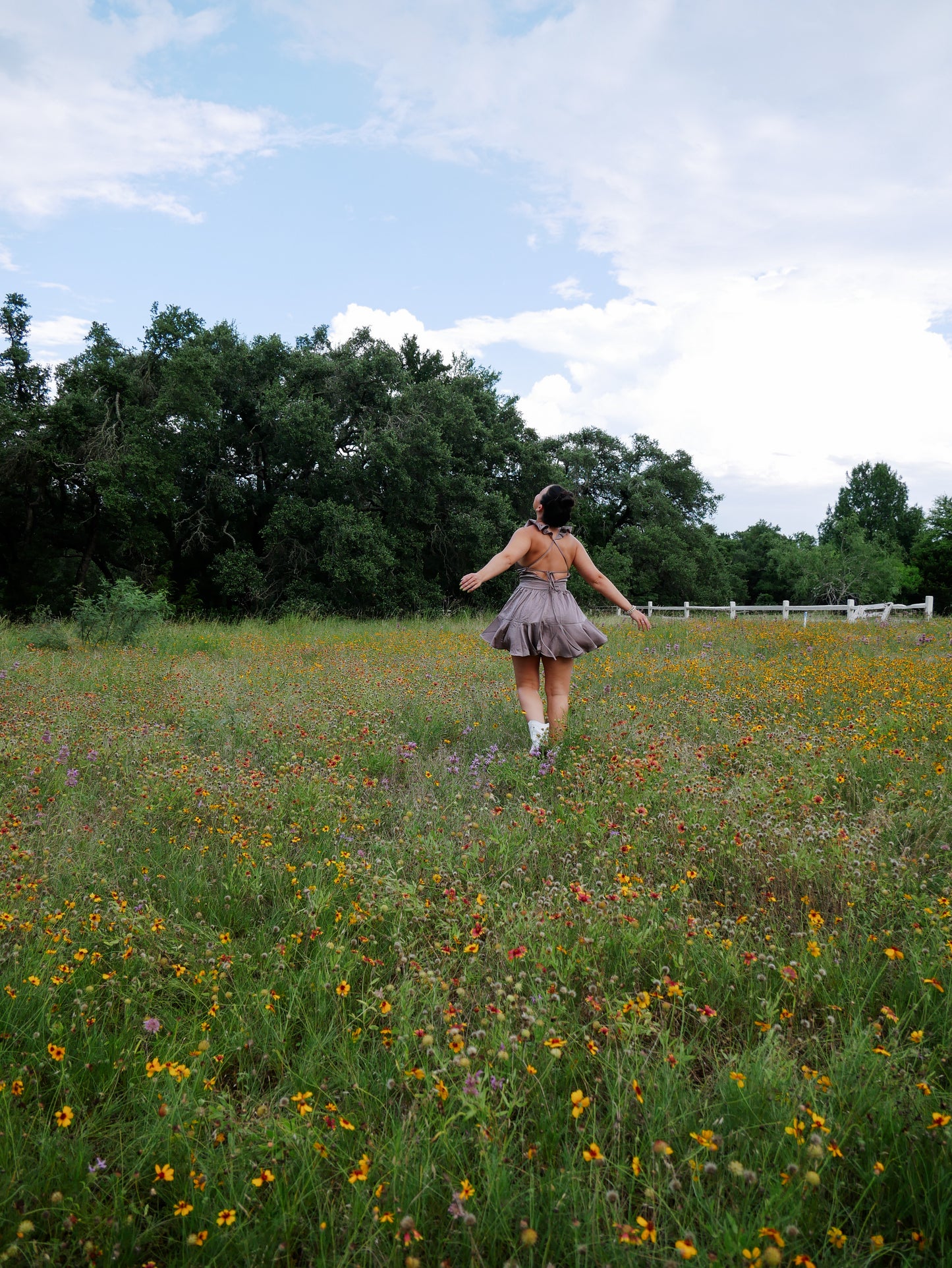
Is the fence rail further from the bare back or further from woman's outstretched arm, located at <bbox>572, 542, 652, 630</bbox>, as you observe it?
the bare back

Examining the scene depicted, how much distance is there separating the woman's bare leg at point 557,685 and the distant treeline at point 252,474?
55.8 feet

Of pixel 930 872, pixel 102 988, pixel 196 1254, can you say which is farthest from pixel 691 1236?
pixel 930 872

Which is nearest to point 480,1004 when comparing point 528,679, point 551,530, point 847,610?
point 528,679

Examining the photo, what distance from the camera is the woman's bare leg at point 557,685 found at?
5.36 m

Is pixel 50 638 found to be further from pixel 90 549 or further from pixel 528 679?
pixel 90 549

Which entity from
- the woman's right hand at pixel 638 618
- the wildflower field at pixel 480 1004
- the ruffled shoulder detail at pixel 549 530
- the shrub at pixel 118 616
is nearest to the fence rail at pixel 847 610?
the shrub at pixel 118 616

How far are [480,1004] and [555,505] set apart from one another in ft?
12.2

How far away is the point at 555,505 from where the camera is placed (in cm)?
→ 533

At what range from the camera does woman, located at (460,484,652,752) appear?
526 cm

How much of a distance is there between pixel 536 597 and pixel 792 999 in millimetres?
3403

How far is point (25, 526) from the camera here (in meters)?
22.4

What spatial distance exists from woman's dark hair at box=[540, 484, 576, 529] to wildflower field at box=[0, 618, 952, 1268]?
5.58ft

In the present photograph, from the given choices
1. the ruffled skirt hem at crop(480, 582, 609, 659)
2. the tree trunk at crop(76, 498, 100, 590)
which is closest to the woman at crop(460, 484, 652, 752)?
the ruffled skirt hem at crop(480, 582, 609, 659)

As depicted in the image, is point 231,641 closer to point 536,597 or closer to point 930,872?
point 536,597
